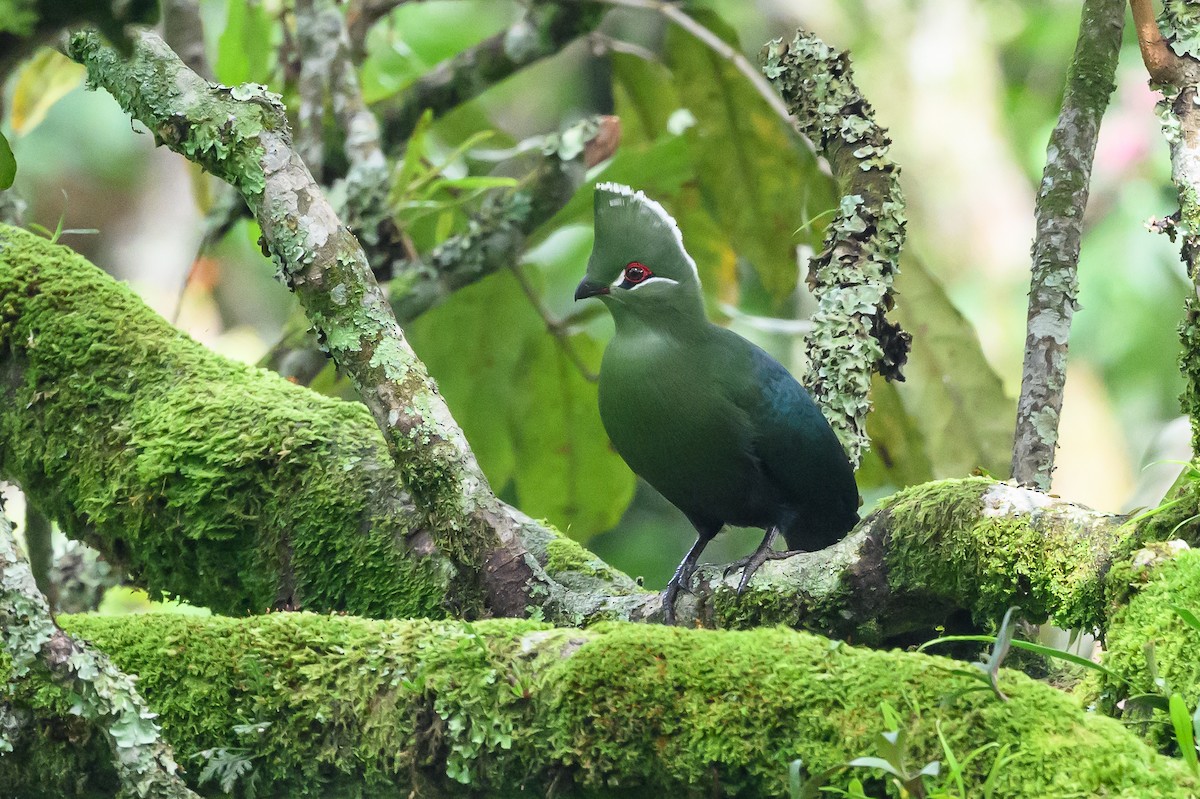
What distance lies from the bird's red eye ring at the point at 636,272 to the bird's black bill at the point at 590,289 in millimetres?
57

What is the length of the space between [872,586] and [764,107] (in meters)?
2.61

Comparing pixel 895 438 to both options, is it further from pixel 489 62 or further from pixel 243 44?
pixel 243 44

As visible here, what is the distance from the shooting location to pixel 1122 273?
10375mm

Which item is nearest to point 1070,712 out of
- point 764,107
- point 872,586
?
point 872,586

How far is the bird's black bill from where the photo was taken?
9.32 feet

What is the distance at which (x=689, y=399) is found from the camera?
2793 mm

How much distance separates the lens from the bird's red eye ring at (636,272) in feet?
9.30

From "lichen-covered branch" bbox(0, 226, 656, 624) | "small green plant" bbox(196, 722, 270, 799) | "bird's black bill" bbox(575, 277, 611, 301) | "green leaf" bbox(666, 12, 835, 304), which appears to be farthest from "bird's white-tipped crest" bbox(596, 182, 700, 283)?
"small green plant" bbox(196, 722, 270, 799)

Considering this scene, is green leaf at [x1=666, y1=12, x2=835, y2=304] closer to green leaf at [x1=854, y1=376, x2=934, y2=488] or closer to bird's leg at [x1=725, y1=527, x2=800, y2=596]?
green leaf at [x1=854, y1=376, x2=934, y2=488]

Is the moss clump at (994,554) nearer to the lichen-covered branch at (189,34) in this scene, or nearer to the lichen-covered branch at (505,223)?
the lichen-covered branch at (505,223)

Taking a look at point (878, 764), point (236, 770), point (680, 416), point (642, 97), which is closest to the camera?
point (878, 764)

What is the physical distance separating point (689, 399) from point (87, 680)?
1.51 meters

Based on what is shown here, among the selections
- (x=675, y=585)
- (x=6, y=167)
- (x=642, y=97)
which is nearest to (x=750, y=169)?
(x=642, y=97)

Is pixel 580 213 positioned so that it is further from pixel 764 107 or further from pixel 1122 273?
pixel 1122 273
